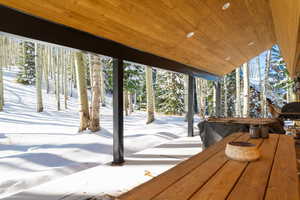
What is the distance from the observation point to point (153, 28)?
3.26 metres

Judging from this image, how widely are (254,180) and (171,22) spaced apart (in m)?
2.71

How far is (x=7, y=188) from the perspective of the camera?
2670mm

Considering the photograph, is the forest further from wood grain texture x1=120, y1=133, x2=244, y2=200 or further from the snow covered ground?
wood grain texture x1=120, y1=133, x2=244, y2=200

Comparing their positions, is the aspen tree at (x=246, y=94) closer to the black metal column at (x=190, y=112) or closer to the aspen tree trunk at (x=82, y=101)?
the black metal column at (x=190, y=112)

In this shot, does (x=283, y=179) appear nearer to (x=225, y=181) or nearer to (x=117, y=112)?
(x=225, y=181)

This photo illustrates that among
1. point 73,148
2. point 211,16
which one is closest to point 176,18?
point 211,16

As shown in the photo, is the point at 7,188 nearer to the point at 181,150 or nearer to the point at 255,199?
the point at 255,199

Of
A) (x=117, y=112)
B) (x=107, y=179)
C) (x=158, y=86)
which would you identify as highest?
(x=158, y=86)

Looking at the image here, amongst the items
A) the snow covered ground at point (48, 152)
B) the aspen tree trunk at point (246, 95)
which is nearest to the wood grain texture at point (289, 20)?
the snow covered ground at point (48, 152)

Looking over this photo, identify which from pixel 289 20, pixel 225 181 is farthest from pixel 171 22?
pixel 225 181

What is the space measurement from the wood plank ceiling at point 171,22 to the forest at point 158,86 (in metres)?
1.14

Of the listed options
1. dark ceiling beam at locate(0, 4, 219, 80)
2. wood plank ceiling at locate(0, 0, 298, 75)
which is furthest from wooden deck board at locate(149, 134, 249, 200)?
dark ceiling beam at locate(0, 4, 219, 80)

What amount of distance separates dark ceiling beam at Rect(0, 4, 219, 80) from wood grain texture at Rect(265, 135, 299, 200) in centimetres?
251

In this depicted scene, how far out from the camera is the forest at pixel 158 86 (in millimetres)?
5934
